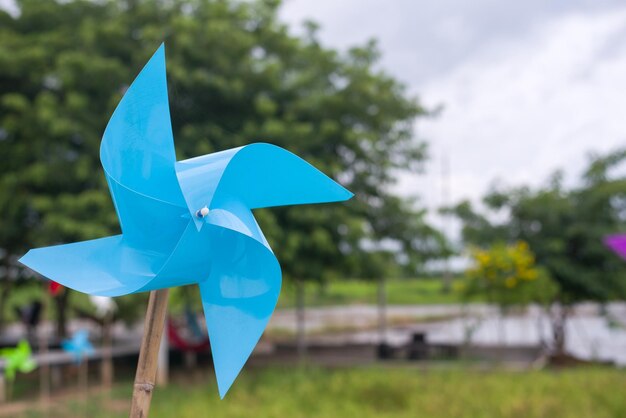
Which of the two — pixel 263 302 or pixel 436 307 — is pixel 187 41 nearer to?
pixel 263 302

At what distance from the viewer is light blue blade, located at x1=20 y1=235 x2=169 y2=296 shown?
1843 millimetres

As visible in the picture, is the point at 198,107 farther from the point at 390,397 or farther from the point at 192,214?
the point at 192,214

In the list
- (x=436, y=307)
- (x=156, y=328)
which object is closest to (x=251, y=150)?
(x=156, y=328)

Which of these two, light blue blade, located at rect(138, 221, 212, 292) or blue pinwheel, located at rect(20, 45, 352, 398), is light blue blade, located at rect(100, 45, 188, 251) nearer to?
blue pinwheel, located at rect(20, 45, 352, 398)

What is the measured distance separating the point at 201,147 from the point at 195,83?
131 cm

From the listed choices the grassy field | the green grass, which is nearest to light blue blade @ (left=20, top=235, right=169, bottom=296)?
the grassy field

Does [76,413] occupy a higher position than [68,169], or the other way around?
[68,169]

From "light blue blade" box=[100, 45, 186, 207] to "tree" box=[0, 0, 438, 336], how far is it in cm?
639

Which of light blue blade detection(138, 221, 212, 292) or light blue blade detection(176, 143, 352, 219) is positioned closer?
light blue blade detection(138, 221, 212, 292)

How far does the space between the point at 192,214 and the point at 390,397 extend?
6327mm

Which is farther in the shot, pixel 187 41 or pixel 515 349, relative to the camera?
pixel 515 349

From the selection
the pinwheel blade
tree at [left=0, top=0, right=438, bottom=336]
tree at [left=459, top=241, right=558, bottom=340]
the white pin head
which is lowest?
tree at [left=459, top=241, right=558, bottom=340]

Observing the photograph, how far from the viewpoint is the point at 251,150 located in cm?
203

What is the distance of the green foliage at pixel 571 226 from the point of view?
11.7 metres
